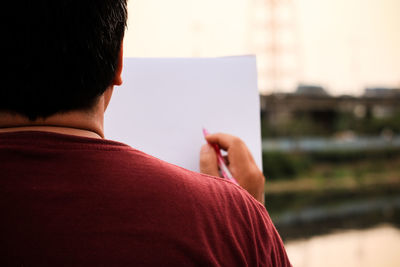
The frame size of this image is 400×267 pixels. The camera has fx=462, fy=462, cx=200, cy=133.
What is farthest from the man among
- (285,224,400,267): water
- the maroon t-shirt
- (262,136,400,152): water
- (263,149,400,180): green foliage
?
(262,136,400,152): water

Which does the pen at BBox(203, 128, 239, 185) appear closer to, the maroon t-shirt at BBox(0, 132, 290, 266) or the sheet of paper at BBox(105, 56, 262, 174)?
the sheet of paper at BBox(105, 56, 262, 174)

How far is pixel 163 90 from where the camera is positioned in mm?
1194

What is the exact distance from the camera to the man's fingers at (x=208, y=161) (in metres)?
1.04

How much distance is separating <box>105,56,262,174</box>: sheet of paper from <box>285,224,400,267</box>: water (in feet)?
23.8

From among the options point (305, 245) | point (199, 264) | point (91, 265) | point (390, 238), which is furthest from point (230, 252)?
point (390, 238)

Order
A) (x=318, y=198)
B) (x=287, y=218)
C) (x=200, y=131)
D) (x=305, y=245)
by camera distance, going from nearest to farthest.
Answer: (x=200, y=131) < (x=305, y=245) < (x=287, y=218) < (x=318, y=198)

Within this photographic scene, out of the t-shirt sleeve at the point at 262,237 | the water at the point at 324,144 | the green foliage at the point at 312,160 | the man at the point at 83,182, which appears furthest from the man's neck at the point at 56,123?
the water at the point at 324,144

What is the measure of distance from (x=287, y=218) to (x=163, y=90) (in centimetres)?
1324

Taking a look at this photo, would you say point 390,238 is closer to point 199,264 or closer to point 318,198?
→ point 318,198

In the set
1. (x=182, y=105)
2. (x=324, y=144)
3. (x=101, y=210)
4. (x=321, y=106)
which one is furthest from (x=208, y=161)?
(x=321, y=106)

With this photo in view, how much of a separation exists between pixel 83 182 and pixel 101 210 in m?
0.04

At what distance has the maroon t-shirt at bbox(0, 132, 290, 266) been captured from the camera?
1.94 ft

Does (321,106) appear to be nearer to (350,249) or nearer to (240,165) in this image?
(350,249)

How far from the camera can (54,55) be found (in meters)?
0.63
